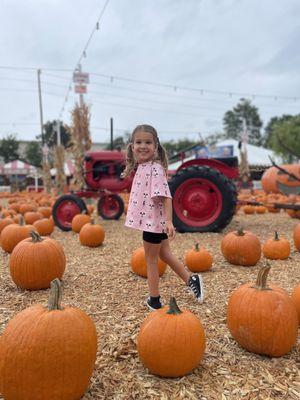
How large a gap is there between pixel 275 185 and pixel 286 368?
1136 cm

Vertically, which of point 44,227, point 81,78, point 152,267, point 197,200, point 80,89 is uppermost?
point 81,78

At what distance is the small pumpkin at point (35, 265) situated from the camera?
3.30 metres

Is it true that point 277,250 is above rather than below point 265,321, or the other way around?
below

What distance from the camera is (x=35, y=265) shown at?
3.30 meters

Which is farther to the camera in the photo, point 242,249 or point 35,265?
point 242,249

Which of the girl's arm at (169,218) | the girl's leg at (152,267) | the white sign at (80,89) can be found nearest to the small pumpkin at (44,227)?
the girl's leg at (152,267)

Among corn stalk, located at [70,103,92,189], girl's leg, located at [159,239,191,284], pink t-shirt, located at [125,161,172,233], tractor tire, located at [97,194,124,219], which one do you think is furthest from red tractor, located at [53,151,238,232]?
corn stalk, located at [70,103,92,189]

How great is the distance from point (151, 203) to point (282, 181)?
377 inches

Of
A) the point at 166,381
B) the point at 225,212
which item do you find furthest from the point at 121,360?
the point at 225,212

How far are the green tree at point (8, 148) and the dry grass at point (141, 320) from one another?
51999mm

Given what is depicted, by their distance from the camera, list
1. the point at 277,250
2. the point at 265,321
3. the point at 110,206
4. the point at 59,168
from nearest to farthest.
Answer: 1. the point at 265,321
2. the point at 277,250
3. the point at 110,206
4. the point at 59,168

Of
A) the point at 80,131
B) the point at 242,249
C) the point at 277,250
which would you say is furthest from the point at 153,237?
the point at 80,131

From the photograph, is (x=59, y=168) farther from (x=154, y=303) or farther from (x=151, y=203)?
(x=154, y=303)

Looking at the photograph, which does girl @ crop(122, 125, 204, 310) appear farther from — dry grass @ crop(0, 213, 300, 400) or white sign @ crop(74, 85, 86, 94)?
white sign @ crop(74, 85, 86, 94)
